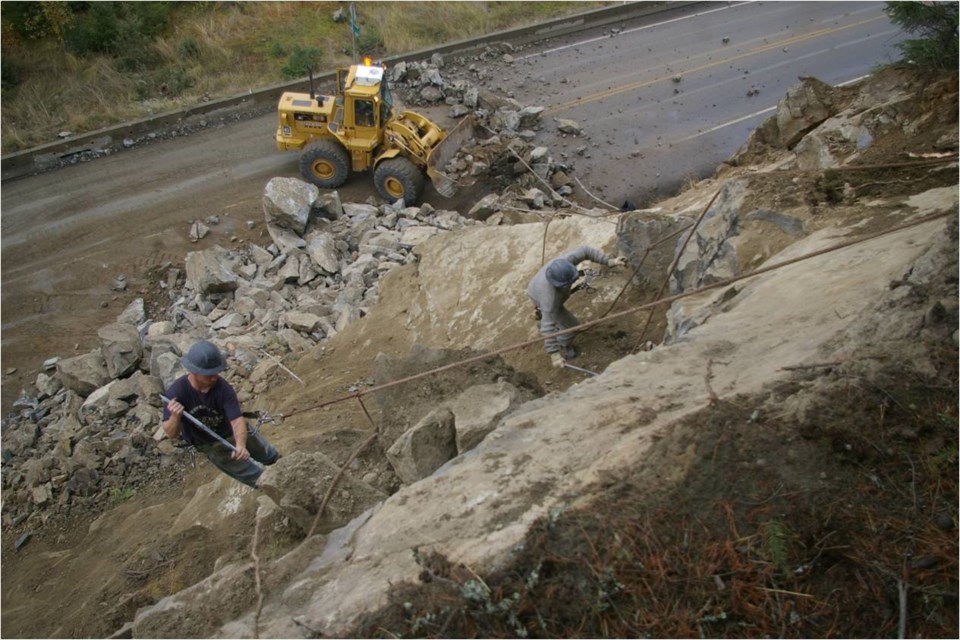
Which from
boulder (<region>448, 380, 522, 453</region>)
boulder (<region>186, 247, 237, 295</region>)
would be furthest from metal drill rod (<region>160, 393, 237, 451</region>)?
boulder (<region>186, 247, 237, 295</region>)

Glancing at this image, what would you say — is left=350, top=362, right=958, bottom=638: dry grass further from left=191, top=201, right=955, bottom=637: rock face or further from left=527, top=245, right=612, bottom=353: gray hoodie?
left=527, top=245, right=612, bottom=353: gray hoodie

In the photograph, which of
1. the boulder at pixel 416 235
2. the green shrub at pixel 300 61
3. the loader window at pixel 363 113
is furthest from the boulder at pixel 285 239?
the green shrub at pixel 300 61

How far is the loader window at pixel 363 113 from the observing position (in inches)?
497

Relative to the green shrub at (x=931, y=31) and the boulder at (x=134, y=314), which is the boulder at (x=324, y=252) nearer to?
the boulder at (x=134, y=314)

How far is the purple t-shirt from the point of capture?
5621 mm

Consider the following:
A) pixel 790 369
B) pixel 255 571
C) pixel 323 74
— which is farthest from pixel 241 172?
pixel 790 369

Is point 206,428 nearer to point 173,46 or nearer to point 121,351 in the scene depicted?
point 121,351

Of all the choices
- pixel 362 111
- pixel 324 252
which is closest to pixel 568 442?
pixel 324 252

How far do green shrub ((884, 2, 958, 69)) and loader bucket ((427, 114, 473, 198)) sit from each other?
23.4ft

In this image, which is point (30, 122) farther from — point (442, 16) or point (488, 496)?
point (488, 496)

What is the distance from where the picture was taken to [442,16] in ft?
61.3

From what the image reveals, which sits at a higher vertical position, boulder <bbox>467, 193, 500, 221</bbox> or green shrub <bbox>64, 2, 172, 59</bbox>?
green shrub <bbox>64, 2, 172, 59</bbox>

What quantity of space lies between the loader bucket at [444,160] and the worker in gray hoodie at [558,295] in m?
5.87

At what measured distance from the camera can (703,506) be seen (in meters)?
3.38
